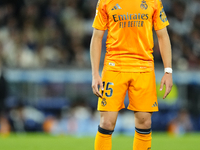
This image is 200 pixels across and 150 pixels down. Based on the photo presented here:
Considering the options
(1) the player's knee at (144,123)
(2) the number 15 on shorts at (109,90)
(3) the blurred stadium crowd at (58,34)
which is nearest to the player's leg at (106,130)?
(2) the number 15 on shorts at (109,90)

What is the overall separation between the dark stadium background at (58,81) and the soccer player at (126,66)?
647 cm

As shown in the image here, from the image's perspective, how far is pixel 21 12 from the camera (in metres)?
12.8

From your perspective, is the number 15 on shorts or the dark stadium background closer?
the number 15 on shorts

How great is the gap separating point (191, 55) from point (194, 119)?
2029 millimetres

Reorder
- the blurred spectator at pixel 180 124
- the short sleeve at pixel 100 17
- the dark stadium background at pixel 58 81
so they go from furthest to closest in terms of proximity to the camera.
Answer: the blurred spectator at pixel 180 124 < the dark stadium background at pixel 58 81 < the short sleeve at pixel 100 17

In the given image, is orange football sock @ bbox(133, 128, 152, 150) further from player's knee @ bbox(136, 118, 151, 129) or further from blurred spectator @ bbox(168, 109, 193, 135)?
blurred spectator @ bbox(168, 109, 193, 135)

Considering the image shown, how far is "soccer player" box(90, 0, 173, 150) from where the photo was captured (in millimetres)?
4090

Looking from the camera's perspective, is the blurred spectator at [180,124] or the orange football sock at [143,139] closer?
the orange football sock at [143,139]

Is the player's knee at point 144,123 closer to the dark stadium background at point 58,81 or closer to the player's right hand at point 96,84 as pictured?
the player's right hand at point 96,84

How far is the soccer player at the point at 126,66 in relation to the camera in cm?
409

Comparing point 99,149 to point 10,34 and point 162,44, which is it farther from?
point 10,34

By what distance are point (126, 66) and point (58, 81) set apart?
7.10m

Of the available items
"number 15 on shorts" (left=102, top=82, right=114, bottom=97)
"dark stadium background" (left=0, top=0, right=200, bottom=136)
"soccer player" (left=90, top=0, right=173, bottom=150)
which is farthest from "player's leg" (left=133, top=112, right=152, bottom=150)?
"dark stadium background" (left=0, top=0, right=200, bottom=136)

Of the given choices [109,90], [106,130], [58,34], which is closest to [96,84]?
[109,90]
